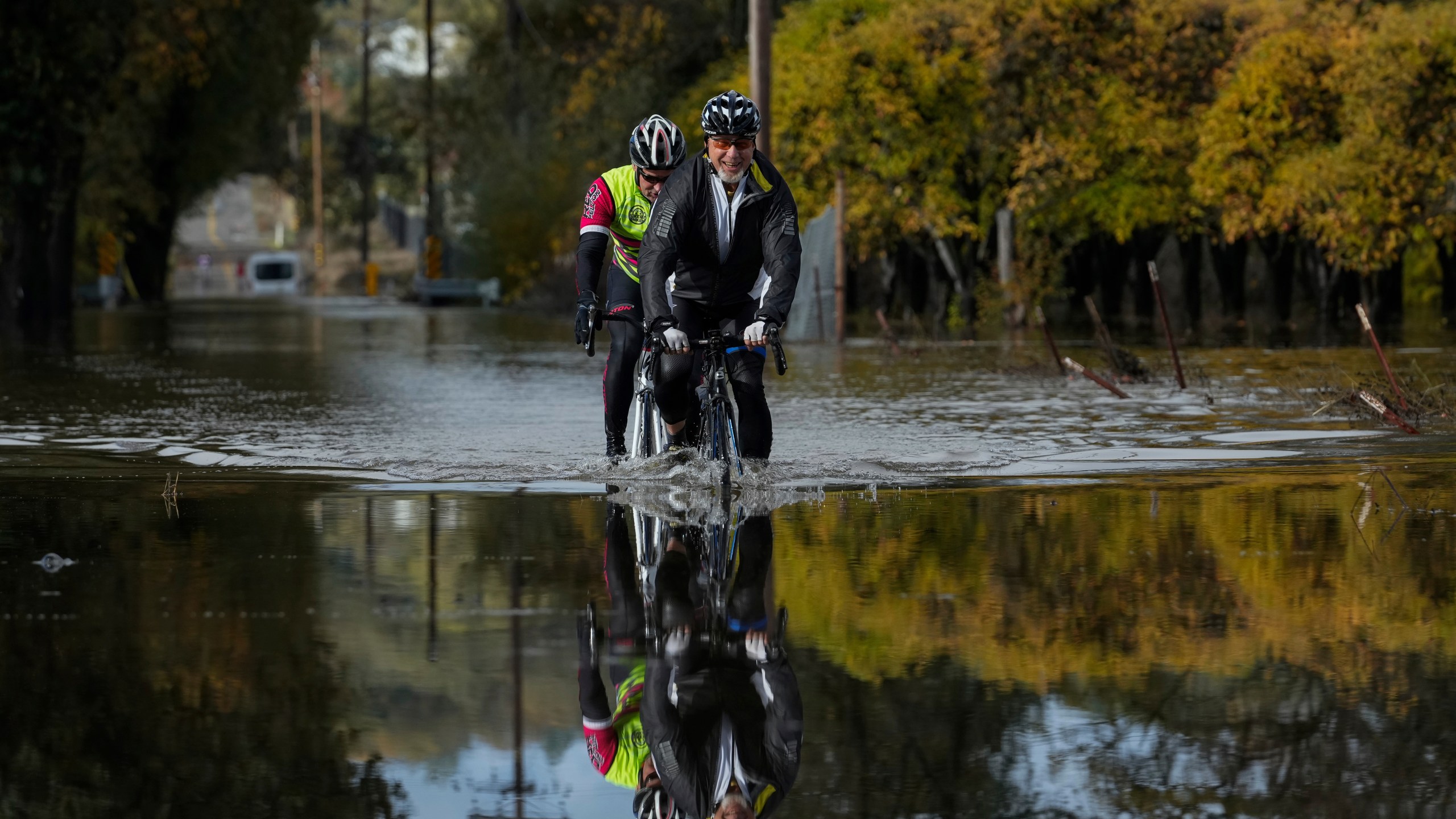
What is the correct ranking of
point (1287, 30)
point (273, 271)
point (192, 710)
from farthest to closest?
1. point (273, 271)
2. point (1287, 30)
3. point (192, 710)

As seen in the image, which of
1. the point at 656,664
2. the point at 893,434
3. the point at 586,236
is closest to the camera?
the point at 656,664

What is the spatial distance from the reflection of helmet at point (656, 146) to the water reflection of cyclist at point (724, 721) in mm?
3940

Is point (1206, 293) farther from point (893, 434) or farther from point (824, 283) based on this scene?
point (893, 434)

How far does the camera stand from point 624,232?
1151 centimetres

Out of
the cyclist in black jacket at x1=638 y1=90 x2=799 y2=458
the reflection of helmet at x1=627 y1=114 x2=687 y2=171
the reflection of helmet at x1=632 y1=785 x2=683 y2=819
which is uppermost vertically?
the reflection of helmet at x1=627 y1=114 x2=687 y2=171

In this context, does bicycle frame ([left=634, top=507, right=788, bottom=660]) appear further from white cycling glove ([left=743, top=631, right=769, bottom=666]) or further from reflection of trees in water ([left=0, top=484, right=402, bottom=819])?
reflection of trees in water ([left=0, top=484, right=402, bottom=819])

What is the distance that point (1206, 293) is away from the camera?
68125 millimetres

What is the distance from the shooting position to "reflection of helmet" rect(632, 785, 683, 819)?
4941 millimetres

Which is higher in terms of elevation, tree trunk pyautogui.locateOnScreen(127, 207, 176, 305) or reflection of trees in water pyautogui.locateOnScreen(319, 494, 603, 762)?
tree trunk pyautogui.locateOnScreen(127, 207, 176, 305)

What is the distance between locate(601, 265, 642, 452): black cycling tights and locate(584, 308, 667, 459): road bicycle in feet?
0.18

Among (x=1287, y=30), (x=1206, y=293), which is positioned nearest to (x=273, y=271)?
(x=1206, y=293)

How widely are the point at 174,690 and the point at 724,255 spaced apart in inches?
187

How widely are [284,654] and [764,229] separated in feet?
13.7

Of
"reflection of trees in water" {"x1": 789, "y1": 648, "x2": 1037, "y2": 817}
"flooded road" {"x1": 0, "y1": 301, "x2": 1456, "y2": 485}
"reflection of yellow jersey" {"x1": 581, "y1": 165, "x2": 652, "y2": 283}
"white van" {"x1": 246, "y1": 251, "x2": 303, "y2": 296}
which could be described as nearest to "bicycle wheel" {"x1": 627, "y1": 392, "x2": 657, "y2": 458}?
"flooded road" {"x1": 0, "y1": 301, "x2": 1456, "y2": 485}
